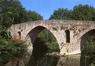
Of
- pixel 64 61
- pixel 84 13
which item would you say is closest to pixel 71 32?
pixel 64 61

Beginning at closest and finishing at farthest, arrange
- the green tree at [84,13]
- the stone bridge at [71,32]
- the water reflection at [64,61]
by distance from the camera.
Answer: the water reflection at [64,61] → the stone bridge at [71,32] → the green tree at [84,13]

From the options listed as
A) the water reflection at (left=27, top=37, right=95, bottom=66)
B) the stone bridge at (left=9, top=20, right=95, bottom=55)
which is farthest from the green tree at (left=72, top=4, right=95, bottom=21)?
the water reflection at (left=27, top=37, right=95, bottom=66)

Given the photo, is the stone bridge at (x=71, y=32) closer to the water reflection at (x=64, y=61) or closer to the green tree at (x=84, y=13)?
the water reflection at (x=64, y=61)

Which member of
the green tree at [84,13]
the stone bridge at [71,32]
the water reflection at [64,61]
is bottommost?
the water reflection at [64,61]

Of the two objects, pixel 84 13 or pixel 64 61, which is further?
pixel 84 13

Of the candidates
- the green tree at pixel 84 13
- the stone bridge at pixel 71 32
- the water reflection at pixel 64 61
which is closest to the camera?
the water reflection at pixel 64 61

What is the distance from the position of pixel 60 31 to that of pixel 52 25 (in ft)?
3.82

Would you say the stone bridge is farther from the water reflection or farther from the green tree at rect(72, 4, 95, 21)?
the green tree at rect(72, 4, 95, 21)

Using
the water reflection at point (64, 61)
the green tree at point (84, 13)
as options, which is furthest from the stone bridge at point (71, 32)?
the green tree at point (84, 13)

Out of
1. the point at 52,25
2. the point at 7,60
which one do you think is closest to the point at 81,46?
the point at 52,25

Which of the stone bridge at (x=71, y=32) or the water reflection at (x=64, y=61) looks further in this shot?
the stone bridge at (x=71, y=32)

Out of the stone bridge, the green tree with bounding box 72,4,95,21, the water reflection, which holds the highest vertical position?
the green tree with bounding box 72,4,95,21

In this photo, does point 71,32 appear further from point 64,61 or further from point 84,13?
point 84,13

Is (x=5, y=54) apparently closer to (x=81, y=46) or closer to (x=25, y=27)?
(x=81, y=46)
